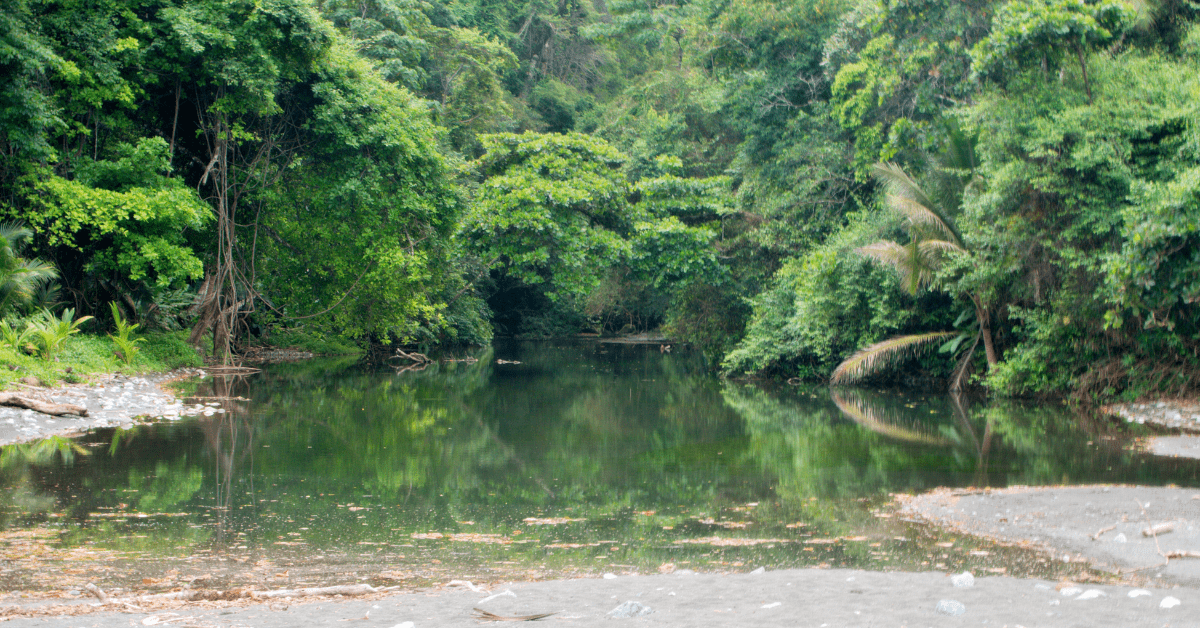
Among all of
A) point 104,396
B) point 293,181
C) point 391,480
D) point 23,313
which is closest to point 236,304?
point 293,181

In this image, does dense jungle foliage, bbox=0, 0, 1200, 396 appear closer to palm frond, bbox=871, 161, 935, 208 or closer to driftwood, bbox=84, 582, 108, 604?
palm frond, bbox=871, 161, 935, 208

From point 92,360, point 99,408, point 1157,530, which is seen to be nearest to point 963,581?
point 1157,530

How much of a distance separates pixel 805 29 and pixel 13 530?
19484mm

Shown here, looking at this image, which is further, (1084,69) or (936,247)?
(936,247)

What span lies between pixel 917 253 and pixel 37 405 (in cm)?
1412

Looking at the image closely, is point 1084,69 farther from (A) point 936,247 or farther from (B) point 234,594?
(B) point 234,594

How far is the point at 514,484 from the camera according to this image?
9.16m

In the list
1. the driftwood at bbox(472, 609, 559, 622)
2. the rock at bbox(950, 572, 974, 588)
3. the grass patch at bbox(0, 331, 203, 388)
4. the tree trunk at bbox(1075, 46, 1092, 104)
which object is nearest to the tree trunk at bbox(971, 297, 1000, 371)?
the tree trunk at bbox(1075, 46, 1092, 104)

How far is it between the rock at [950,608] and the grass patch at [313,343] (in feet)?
75.7

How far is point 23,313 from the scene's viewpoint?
15.7m

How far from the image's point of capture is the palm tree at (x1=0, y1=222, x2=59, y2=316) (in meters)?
14.8

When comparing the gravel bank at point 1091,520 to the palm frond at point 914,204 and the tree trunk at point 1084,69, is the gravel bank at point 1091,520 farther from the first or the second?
the palm frond at point 914,204

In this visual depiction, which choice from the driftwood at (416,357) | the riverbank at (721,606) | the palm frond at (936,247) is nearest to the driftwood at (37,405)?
the riverbank at (721,606)

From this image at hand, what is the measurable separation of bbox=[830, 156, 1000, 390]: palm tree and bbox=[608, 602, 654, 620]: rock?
520 inches
